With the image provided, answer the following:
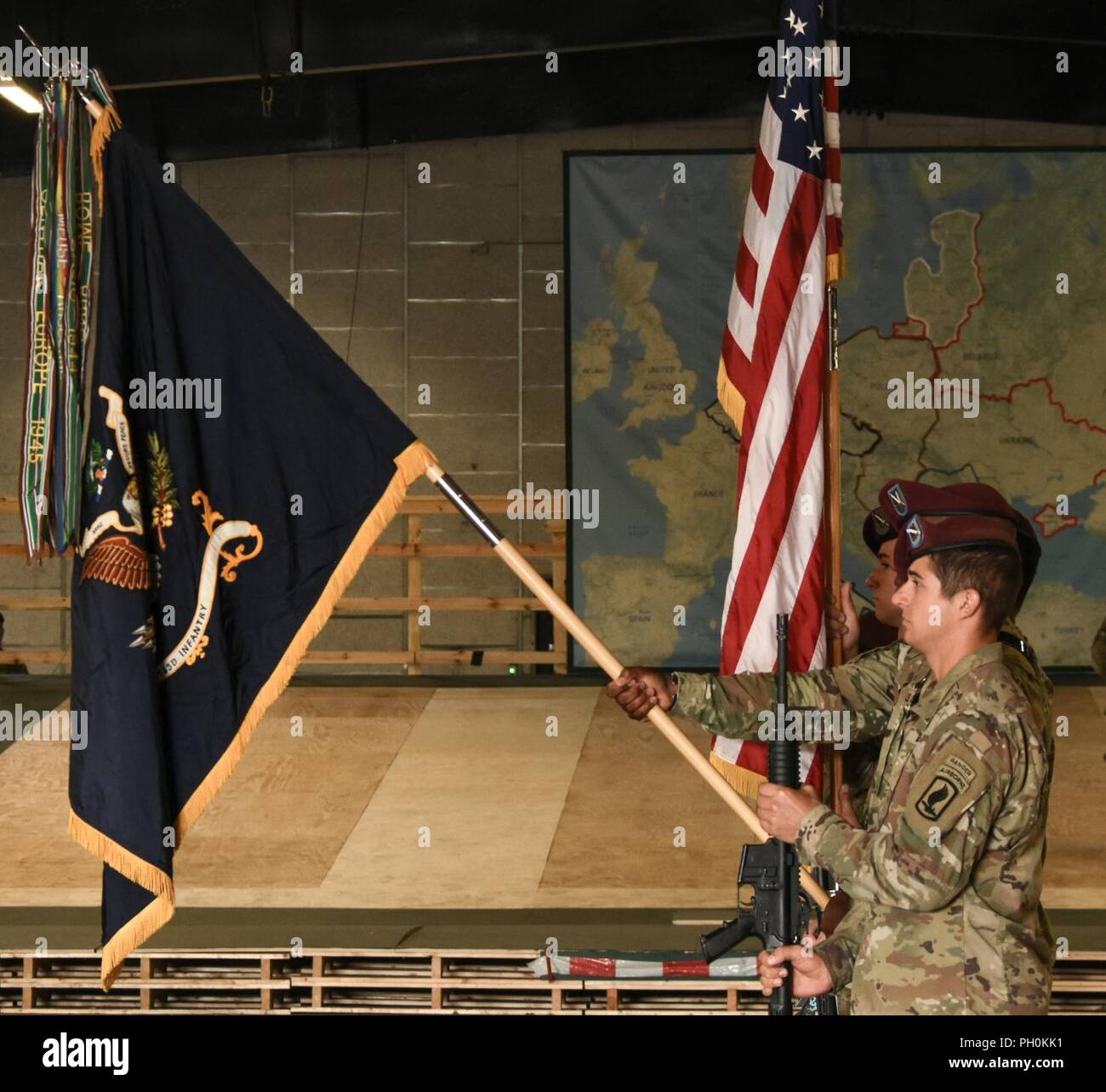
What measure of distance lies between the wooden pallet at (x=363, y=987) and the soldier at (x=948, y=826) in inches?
70.1

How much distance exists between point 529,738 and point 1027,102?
7.10m

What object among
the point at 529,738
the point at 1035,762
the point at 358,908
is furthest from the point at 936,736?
the point at 529,738

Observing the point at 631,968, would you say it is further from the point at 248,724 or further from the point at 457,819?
the point at 457,819

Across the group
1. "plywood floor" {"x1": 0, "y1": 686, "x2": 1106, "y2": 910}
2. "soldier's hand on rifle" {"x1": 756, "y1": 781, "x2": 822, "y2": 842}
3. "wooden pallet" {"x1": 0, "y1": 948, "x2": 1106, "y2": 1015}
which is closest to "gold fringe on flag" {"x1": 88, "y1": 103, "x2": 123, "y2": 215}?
"soldier's hand on rifle" {"x1": 756, "y1": 781, "x2": 822, "y2": 842}

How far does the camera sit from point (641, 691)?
389 cm

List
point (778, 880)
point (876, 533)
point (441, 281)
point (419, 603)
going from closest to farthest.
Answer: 1. point (778, 880)
2. point (876, 533)
3. point (419, 603)
4. point (441, 281)

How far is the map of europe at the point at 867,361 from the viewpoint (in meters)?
10.3

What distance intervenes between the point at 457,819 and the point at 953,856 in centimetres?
448

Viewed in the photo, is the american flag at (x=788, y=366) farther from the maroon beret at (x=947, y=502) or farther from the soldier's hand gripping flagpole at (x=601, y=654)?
the maroon beret at (x=947, y=502)

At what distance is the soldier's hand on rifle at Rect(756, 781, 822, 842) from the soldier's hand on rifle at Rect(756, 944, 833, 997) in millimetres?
233

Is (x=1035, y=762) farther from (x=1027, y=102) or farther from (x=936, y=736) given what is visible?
(x=1027, y=102)

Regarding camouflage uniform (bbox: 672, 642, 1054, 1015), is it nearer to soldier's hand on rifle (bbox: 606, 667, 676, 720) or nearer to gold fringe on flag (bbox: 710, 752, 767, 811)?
soldier's hand on rifle (bbox: 606, 667, 676, 720)

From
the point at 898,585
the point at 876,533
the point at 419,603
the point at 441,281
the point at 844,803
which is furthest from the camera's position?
the point at 441,281

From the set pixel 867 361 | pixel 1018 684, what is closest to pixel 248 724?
pixel 1018 684
